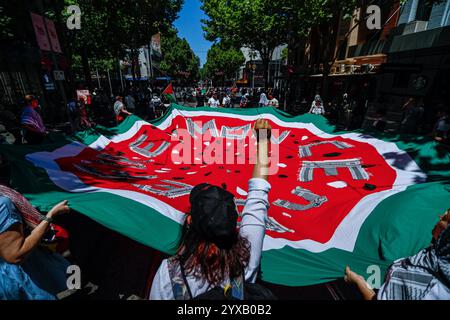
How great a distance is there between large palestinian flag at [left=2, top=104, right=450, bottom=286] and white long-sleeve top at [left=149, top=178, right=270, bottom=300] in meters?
→ 0.41

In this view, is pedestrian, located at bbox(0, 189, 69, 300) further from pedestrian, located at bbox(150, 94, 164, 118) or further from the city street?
pedestrian, located at bbox(150, 94, 164, 118)

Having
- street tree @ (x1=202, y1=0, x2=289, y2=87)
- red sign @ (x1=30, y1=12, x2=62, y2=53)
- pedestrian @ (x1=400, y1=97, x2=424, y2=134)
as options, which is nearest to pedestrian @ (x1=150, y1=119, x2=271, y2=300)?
red sign @ (x1=30, y1=12, x2=62, y2=53)

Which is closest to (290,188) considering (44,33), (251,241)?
(251,241)

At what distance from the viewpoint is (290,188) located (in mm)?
4004

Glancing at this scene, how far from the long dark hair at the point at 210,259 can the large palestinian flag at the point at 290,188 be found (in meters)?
0.32

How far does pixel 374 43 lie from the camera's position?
17453 millimetres

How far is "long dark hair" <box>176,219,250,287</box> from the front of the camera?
124cm

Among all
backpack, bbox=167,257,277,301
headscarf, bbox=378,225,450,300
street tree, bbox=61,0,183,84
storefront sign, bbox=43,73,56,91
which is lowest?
headscarf, bbox=378,225,450,300

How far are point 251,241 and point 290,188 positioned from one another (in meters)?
2.74

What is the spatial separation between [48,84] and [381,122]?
856 inches

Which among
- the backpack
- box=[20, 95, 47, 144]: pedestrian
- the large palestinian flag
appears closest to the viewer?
the backpack

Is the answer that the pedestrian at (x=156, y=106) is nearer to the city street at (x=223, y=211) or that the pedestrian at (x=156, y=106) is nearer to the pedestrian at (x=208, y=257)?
the city street at (x=223, y=211)
